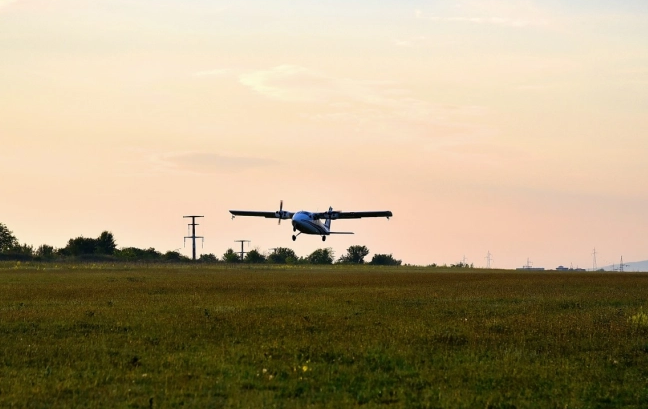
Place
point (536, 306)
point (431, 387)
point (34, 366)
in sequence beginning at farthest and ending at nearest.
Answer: point (536, 306)
point (34, 366)
point (431, 387)

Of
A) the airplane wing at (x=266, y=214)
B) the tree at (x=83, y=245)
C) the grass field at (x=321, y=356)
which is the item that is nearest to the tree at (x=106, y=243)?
the tree at (x=83, y=245)

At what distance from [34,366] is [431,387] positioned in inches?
349

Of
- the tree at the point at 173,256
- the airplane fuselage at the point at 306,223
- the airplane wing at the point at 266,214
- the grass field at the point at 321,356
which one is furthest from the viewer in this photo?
the tree at the point at 173,256

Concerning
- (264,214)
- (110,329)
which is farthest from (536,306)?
(264,214)

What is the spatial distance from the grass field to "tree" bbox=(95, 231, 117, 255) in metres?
154

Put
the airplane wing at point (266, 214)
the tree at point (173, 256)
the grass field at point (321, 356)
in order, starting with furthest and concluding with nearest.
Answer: the tree at point (173, 256) < the airplane wing at point (266, 214) < the grass field at point (321, 356)

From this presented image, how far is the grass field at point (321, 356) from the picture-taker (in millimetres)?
16109

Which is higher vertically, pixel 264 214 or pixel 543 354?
pixel 264 214

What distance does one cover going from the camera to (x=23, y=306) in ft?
112

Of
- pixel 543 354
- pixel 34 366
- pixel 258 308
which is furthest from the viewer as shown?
pixel 258 308

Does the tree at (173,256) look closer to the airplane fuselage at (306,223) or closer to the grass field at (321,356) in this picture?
the airplane fuselage at (306,223)

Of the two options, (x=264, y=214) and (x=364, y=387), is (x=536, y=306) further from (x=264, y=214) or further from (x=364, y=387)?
(x=264, y=214)

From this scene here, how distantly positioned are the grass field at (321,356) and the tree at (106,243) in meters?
154

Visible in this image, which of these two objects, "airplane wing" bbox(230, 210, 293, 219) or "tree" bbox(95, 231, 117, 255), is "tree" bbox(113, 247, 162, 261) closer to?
"tree" bbox(95, 231, 117, 255)
